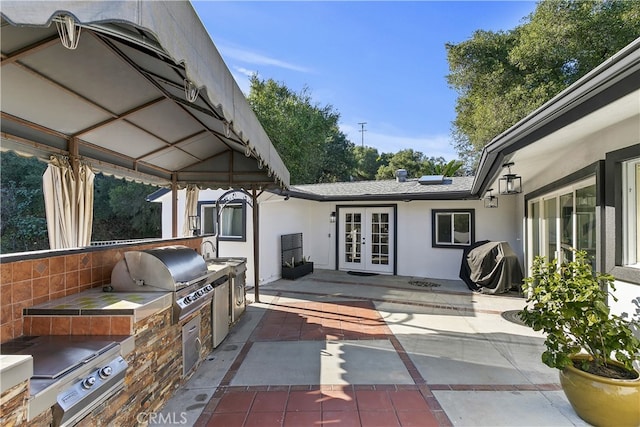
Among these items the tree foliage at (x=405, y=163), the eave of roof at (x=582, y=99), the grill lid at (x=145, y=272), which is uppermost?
the tree foliage at (x=405, y=163)

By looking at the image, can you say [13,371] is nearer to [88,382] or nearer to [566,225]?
[88,382]

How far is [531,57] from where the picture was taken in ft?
41.3

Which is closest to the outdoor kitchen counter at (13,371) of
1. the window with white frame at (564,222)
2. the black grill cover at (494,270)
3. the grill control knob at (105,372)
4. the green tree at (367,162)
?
the grill control knob at (105,372)

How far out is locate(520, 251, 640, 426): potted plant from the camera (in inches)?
94.3

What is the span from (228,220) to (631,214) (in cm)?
774

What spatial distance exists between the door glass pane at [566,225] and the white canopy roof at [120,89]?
4.51 meters

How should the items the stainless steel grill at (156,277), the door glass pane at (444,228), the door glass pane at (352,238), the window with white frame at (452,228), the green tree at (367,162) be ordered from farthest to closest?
the green tree at (367,162)
the door glass pane at (352,238)
the door glass pane at (444,228)
the window with white frame at (452,228)
the stainless steel grill at (156,277)

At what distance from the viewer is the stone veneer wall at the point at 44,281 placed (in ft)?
6.79

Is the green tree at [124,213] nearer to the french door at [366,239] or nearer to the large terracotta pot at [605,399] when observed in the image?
the french door at [366,239]

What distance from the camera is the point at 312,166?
2381 cm

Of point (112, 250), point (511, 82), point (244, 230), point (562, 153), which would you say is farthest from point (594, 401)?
point (511, 82)

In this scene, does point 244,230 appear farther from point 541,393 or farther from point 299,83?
point 299,83

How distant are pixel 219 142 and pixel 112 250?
281cm

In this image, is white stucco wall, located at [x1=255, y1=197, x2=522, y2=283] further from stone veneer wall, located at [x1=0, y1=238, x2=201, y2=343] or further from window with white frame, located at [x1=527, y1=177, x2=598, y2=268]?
stone veneer wall, located at [x1=0, y1=238, x2=201, y2=343]
